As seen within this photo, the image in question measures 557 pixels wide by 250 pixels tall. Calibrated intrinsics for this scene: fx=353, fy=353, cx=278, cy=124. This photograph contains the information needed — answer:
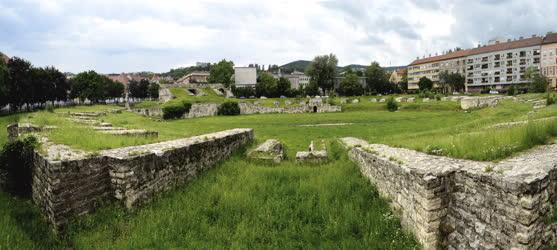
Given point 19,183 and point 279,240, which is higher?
point 19,183

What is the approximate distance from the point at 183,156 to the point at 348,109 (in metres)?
52.2

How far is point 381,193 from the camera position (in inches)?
Answer: 326

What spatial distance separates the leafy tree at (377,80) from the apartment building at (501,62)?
27.3 metres

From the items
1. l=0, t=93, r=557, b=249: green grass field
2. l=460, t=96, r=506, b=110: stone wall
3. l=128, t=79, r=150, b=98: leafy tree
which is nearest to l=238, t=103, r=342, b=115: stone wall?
l=460, t=96, r=506, b=110: stone wall

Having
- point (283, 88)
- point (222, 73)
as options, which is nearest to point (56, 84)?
point (222, 73)

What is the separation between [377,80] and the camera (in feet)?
356

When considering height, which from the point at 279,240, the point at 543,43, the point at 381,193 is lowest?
the point at 279,240

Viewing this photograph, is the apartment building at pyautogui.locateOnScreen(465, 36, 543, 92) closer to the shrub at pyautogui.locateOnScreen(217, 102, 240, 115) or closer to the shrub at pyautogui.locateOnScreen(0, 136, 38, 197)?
the shrub at pyautogui.locateOnScreen(217, 102, 240, 115)

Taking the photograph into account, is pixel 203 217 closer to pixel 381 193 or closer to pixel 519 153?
pixel 381 193

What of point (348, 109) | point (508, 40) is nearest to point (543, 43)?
point (508, 40)

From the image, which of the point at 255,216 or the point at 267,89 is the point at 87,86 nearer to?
the point at 267,89

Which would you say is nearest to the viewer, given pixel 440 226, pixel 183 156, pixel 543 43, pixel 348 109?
pixel 440 226

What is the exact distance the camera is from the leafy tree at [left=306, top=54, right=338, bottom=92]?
96.1m

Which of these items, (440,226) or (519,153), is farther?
(519,153)
